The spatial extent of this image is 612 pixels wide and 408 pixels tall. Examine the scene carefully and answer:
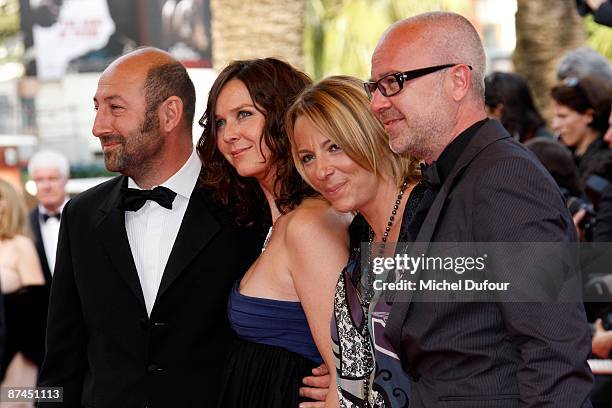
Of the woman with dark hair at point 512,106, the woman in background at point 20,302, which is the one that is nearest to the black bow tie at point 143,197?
the woman in background at point 20,302

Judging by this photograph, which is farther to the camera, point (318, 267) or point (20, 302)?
point (20, 302)

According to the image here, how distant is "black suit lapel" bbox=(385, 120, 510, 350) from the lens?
8.67ft

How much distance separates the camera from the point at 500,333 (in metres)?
2.56

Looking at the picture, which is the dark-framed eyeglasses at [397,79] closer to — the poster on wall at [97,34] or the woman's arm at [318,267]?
the woman's arm at [318,267]

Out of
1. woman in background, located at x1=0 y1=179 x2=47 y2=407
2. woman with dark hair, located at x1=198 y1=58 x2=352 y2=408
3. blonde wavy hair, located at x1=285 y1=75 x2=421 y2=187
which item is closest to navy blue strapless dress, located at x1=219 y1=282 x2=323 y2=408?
woman with dark hair, located at x1=198 y1=58 x2=352 y2=408

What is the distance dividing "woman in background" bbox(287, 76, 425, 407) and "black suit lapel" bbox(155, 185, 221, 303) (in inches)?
23.1

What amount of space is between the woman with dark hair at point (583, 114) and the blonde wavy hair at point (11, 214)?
350 cm

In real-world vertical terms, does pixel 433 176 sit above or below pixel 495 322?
above

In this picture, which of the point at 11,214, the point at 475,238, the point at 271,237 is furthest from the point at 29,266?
the point at 475,238

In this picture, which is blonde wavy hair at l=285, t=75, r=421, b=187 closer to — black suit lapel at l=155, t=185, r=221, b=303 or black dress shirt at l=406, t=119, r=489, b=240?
black dress shirt at l=406, t=119, r=489, b=240

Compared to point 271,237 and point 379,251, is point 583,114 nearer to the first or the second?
point 271,237

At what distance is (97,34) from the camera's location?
8641 millimetres

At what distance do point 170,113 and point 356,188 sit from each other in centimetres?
103

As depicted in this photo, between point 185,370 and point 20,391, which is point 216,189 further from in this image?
point 20,391
